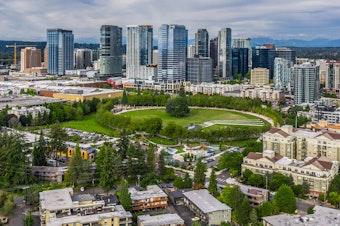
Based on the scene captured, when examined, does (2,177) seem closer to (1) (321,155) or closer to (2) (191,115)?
(1) (321,155)

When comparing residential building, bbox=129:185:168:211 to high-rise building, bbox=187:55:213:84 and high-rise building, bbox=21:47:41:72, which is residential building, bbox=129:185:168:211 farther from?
high-rise building, bbox=21:47:41:72

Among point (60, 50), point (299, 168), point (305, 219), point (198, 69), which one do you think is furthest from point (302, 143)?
point (60, 50)

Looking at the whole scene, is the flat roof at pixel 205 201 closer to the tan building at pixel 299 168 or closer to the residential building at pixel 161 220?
the residential building at pixel 161 220

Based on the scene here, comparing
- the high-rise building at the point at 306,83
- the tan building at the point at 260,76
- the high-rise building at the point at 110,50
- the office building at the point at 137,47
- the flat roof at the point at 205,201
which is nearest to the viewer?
the flat roof at the point at 205,201

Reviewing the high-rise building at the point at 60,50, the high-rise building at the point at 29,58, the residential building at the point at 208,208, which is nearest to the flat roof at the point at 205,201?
the residential building at the point at 208,208

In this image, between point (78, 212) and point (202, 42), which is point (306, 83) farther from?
point (78, 212)

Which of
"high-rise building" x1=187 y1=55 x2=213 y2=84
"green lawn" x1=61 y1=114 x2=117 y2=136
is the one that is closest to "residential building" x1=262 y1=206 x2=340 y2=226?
"green lawn" x1=61 y1=114 x2=117 y2=136

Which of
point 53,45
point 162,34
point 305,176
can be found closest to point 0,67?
point 53,45
